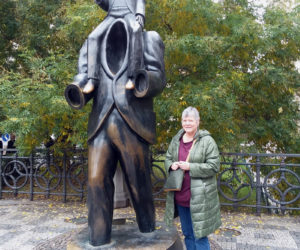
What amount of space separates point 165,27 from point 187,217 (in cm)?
424

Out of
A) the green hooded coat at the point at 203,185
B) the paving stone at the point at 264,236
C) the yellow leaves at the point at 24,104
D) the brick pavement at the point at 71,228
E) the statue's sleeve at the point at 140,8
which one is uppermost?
the statue's sleeve at the point at 140,8

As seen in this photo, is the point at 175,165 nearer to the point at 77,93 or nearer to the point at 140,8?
the point at 77,93

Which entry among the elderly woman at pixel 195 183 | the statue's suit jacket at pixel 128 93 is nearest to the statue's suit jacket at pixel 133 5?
the statue's suit jacket at pixel 128 93

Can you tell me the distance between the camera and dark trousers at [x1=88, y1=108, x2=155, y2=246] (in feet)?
10.4

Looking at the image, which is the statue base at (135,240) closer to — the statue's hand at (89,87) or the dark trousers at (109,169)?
the dark trousers at (109,169)

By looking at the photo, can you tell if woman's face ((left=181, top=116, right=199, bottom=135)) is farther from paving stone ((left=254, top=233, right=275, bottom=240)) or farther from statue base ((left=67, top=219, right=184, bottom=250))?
paving stone ((left=254, top=233, right=275, bottom=240))

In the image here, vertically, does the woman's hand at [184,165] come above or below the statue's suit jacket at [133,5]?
below

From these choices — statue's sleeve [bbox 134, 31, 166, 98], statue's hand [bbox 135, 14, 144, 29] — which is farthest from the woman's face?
statue's hand [bbox 135, 14, 144, 29]

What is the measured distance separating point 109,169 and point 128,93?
80 centimetres

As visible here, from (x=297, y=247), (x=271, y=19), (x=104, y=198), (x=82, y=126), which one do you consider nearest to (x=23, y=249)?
(x=104, y=198)

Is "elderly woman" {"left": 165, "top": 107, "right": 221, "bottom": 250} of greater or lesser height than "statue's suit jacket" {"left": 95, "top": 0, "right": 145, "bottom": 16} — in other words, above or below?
below

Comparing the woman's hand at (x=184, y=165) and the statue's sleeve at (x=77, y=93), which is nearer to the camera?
the woman's hand at (x=184, y=165)

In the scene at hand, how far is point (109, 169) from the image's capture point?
3.27m

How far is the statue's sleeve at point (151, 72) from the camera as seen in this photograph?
121 inches
